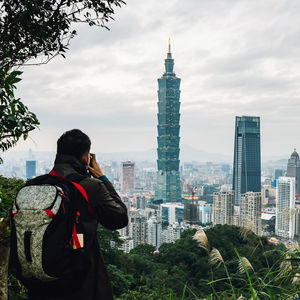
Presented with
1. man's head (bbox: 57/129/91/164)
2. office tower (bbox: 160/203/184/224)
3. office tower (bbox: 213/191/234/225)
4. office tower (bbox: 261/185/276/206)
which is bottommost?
office tower (bbox: 160/203/184/224)

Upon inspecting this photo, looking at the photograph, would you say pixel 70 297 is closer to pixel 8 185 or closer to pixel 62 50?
pixel 62 50

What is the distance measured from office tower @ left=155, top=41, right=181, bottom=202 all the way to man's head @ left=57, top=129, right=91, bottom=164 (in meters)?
61.2

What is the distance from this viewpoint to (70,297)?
92 centimetres

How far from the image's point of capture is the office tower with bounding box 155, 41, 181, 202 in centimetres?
6241

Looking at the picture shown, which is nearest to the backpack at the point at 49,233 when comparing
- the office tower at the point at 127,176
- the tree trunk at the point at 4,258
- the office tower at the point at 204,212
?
the tree trunk at the point at 4,258

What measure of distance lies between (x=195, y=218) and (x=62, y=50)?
37512 millimetres

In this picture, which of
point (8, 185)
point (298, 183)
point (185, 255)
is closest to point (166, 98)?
point (298, 183)

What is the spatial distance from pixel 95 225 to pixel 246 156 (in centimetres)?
6005

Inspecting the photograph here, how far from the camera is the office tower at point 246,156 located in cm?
5775

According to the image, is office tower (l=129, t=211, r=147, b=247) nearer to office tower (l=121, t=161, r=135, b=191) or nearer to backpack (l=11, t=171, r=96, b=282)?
backpack (l=11, t=171, r=96, b=282)

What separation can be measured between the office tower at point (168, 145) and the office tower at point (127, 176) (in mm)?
9854

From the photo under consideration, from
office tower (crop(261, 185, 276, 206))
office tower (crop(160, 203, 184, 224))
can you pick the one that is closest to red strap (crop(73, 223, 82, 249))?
office tower (crop(160, 203, 184, 224))

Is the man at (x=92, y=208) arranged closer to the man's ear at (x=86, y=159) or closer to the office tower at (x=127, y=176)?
the man's ear at (x=86, y=159)

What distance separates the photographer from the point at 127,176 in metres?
72.4
